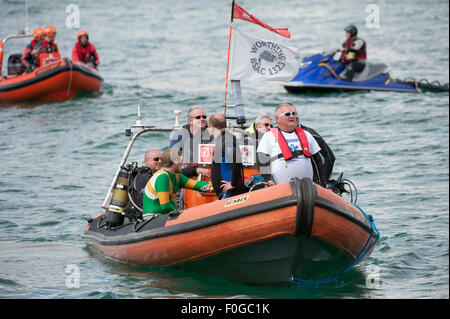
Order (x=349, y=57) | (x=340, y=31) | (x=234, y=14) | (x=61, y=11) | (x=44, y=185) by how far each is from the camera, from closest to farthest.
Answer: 1. (x=234, y=14)
2. (x=44, y=185)
3. (x=349, y=57)
4. (x=340, y=31)
5. (x=61, y=11)

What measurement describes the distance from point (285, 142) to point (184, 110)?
28.7 ft

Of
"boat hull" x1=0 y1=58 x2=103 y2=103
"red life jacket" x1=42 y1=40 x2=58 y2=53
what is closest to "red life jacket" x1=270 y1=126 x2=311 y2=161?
"boat hull" x1=0 y1=58 x2=103 y2=103

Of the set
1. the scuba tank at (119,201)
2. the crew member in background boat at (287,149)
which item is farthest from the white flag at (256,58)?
the crew member in background boat at (287,149)

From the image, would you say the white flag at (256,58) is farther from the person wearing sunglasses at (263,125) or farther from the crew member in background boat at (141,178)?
the crew member in background boat at (141,178)

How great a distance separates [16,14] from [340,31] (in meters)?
10.6

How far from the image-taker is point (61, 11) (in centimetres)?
2495

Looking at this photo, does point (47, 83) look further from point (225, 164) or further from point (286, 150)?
point (286, 150)

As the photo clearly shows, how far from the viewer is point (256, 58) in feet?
27.7

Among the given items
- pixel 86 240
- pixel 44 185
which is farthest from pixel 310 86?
pixel 86 240

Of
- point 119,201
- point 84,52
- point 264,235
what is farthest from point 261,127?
point 84,52

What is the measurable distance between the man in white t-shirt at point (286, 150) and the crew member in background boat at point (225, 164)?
0.24m

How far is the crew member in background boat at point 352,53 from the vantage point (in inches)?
589

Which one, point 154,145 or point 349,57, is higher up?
point 349,57
